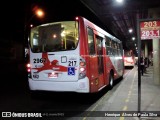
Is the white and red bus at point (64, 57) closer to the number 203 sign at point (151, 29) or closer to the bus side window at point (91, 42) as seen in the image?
the bus side window at point (91, 42)

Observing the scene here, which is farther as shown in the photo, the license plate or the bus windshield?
the license plate

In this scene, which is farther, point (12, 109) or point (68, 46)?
point (68, 46)

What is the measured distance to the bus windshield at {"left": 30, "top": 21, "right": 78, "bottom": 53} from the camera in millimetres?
7957

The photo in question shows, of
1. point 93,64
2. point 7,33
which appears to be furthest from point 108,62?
point 7,33

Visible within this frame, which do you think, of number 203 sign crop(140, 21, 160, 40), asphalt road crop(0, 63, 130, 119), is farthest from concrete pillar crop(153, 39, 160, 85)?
number 203 sign crop(140, 21, 160, 40)

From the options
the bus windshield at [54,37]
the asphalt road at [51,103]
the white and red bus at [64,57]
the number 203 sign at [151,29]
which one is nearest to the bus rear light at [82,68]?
the white and red bus at [64,57]

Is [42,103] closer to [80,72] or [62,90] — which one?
[62,90]

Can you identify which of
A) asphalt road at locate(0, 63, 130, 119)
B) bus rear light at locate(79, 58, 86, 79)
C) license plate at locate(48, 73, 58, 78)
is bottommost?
asphalt road at locate(0, 63, 130, 119)

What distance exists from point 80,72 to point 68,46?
1.02 metres

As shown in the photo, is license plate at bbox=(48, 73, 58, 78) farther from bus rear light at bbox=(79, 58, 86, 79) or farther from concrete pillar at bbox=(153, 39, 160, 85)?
concrete pillar at bbox=(153, 39, 160, 85)

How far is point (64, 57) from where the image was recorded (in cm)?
791

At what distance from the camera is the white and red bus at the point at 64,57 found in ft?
25.4

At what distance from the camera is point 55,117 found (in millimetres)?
6570

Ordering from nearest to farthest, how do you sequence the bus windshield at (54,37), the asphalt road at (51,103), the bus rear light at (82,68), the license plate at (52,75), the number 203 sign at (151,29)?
the number 203 sign at (151,29) → the asphalt road at (51,103) → the bus rear light at (82,68) → the bus windshield at (54,37) → the license plate at (52,75)
